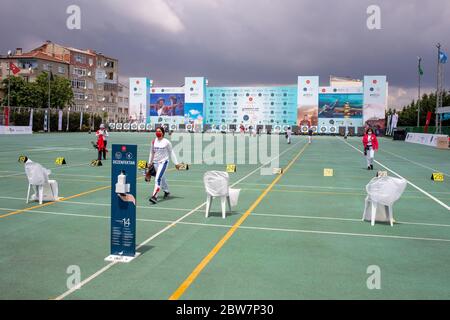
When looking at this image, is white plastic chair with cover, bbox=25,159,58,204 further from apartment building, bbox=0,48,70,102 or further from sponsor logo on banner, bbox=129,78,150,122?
apartment building, bbox=0,48,70,102

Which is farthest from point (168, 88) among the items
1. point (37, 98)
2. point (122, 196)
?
point (122, 196)

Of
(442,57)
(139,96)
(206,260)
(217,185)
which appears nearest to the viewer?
(206,260)

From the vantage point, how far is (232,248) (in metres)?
7.73

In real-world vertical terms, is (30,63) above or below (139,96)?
above

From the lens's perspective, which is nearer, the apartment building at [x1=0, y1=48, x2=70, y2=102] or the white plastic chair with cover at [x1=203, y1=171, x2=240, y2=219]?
the white plastic chair with cover at [x1=203, y1=171, x2=240, y2=219]

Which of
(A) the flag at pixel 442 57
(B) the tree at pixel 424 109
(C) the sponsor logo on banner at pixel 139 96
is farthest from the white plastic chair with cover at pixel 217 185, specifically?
(C) the sponsor logo on banner at pixel 139 96

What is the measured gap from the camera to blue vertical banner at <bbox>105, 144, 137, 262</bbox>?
6.66m

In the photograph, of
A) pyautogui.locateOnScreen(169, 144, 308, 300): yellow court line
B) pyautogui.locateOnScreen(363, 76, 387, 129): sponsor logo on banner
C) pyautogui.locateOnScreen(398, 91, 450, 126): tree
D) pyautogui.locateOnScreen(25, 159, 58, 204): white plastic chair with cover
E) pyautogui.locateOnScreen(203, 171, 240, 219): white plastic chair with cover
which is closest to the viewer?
pyautogui.locateOnScreen(169, 144, 308, 300): yellow court line

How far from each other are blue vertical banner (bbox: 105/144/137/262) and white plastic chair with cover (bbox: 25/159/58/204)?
5425mm

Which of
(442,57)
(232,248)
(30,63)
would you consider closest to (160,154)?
(232,248)

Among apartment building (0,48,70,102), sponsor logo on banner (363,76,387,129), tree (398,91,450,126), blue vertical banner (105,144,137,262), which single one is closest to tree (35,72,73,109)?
apartment building (0,48,70,102)

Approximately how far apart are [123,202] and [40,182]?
18.8 ft

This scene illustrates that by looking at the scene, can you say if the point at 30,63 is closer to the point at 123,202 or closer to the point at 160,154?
the point at 160,154
